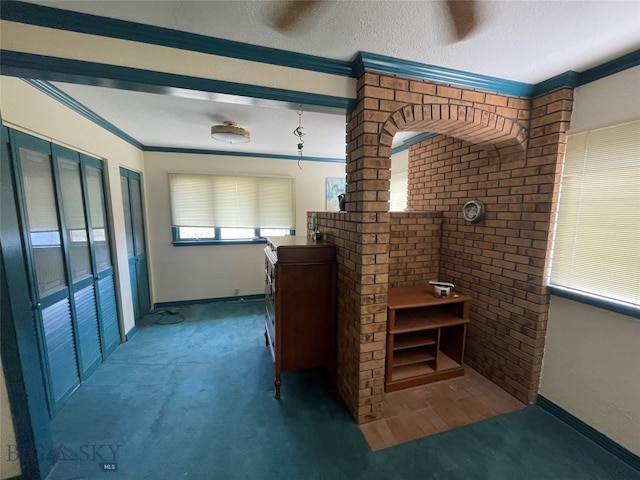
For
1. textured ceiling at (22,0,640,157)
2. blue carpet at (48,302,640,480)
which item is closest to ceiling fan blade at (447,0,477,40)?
textured ceiling at (22,0,640,157)

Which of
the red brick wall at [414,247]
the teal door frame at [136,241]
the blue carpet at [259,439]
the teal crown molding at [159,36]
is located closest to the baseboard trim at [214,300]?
the teal door frame at [136,241]

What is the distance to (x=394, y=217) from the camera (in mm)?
2516

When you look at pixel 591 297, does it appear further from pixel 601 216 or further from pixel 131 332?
pixel 131 332

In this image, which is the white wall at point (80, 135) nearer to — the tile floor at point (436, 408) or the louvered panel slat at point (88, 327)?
the louvered panel slat at point (88, 327)

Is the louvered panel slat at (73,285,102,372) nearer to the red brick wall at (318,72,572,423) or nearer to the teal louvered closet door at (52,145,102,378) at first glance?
the teal louvered closet door at (52,145,102,378)

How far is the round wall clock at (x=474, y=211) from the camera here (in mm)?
2275

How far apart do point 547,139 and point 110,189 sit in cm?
406

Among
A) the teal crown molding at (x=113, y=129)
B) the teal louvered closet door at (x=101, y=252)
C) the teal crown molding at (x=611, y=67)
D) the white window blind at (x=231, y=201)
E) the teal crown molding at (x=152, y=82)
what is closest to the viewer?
the teal crown molding at (x=152, y=82)

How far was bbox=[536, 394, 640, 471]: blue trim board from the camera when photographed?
1554 millimetres

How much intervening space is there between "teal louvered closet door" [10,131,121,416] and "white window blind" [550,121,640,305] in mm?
3780

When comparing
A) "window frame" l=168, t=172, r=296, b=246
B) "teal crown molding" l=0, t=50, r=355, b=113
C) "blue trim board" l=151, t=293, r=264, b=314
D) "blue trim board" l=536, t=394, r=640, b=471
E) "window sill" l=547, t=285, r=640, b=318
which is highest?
"teal crown molding" l=0, t=50, r=355, b=113

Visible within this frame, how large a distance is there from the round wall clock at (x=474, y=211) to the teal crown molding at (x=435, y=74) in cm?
87

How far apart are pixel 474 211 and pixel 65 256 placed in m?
3.54

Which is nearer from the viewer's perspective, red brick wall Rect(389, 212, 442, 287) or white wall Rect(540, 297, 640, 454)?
white wall Rect(540, 297, 640, 454)
